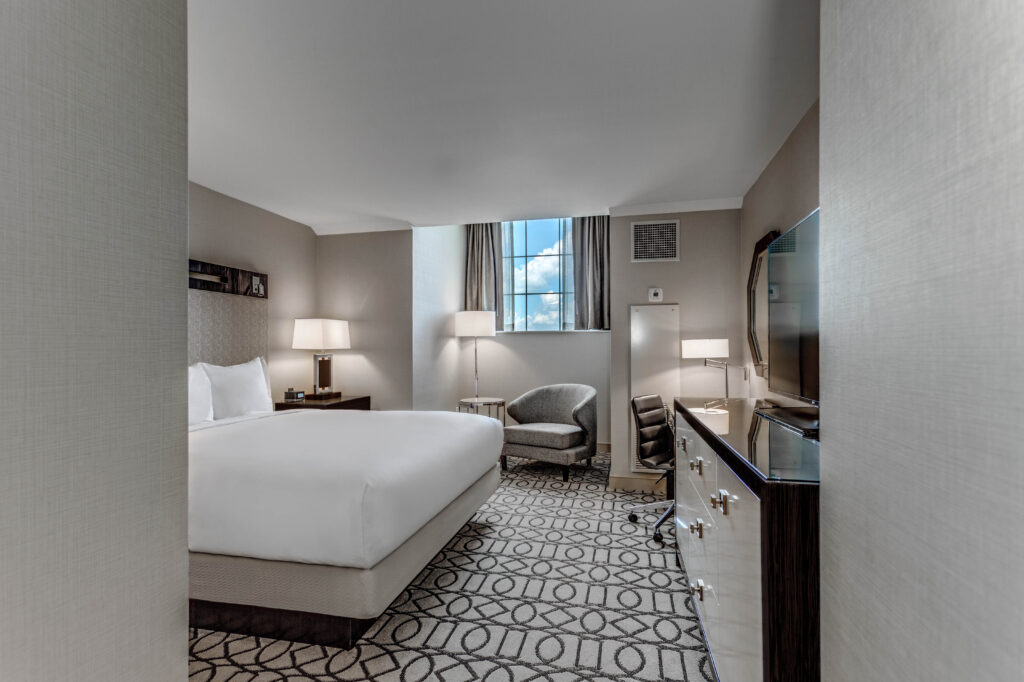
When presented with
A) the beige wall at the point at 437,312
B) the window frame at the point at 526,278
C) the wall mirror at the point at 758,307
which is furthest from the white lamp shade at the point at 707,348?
the beige wall at the point at 437,312

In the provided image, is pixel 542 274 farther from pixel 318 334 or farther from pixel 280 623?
pixel 280 623

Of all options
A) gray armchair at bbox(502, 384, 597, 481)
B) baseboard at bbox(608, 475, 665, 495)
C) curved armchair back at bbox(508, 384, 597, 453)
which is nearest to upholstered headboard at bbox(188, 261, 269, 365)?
gray armchair at bbox(502, 384, 597, 481)

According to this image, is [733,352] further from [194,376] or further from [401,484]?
[194,376]

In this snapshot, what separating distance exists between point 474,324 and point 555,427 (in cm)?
162

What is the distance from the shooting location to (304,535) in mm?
1953

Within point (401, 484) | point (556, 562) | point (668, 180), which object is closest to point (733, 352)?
point (668, 180)

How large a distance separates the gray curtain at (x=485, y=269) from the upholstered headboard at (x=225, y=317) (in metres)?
2.73

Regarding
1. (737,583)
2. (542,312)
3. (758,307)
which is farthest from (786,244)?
(542,312)

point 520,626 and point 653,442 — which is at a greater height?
point 653,442

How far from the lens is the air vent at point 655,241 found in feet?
14.9

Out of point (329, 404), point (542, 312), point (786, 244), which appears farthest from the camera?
point (542, 312)

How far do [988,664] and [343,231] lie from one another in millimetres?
5626

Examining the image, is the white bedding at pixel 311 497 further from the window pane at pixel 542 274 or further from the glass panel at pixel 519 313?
the window pane at pixel 542 274

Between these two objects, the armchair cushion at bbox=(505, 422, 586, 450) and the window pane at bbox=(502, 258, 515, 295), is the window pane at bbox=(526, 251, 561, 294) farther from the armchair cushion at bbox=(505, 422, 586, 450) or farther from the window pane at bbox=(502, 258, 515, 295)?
the armchair cushion at bbox=(505, 422, 586, 450)
